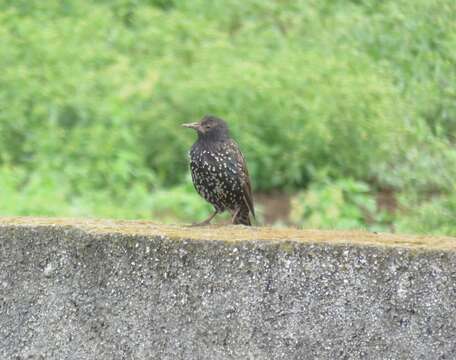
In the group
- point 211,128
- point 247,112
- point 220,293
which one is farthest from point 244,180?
point 247,112

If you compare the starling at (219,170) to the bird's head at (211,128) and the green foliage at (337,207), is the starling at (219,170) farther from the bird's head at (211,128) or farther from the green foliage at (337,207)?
the green foliage at (337,207)

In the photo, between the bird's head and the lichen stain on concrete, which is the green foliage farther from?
the lichen stain on concrete

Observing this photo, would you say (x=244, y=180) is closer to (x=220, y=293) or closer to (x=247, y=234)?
(x=247, y=234)

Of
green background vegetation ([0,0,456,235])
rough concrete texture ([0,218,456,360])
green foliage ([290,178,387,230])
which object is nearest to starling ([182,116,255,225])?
green background vegetation ([0,0,456,235])

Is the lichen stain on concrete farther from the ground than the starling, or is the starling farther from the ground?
the lichen stain on concrete

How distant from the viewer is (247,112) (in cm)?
919

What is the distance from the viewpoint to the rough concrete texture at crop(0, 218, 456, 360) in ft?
12.8

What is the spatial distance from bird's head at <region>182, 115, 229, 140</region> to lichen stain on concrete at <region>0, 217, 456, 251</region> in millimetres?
1994

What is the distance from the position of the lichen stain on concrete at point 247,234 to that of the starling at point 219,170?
6.02ft

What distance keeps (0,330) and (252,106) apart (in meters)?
5.17

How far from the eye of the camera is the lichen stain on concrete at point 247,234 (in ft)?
13.1

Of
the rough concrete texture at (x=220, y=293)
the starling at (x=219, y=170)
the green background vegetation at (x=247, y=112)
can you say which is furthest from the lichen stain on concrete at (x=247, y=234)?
the green background vegetation at (x=247, y=112)

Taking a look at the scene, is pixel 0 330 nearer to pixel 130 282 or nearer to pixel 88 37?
pixel 130 282

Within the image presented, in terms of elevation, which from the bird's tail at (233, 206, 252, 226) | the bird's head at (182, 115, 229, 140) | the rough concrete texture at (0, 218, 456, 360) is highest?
the rough concrete texture at (0, 218, 456, 360)
